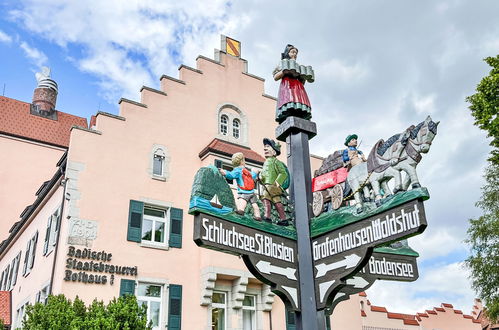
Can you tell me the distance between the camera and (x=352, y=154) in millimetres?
5574

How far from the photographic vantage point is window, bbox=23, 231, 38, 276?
1895cm

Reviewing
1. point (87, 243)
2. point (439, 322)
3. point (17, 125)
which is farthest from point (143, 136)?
point (439, 322)

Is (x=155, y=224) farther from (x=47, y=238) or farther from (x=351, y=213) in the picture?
(x=351, y=213)

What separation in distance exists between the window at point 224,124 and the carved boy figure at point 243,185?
13.7m

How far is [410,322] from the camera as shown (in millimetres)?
23281

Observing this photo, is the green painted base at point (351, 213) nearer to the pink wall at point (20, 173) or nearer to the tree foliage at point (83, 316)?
the tree foliage at point (83, 316)

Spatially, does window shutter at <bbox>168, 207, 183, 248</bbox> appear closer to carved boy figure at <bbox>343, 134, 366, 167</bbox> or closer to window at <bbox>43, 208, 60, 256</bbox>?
window at <bbox>43, 208, 60, 256</bbox>

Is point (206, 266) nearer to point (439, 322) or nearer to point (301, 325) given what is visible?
point (301, 325)

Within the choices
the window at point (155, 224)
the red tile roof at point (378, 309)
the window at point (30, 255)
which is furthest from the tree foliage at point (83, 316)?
the red tile roof at point (378, 309)

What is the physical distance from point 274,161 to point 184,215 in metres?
11.5

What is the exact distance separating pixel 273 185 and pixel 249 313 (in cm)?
1226

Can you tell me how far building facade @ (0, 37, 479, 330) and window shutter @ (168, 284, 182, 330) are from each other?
0.03 m

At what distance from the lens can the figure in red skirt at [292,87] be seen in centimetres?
606

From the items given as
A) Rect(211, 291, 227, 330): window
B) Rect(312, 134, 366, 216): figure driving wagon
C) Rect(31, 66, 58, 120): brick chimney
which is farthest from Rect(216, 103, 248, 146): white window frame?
Rect(31, 66, 58, 120): brick chimney
